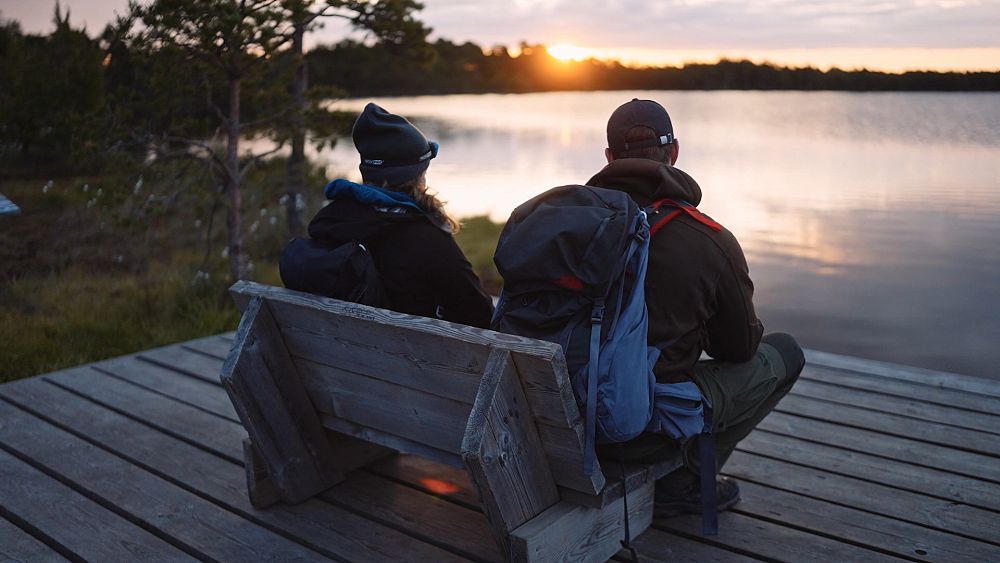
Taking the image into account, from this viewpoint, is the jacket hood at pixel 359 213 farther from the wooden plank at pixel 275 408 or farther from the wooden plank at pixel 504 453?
the wooden plank at pixel 504 453

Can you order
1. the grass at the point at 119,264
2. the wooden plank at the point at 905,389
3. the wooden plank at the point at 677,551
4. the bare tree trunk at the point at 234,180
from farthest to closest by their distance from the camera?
1. the bare tree trunk at the point at 234,180
2. the grass at the point at 119,264
3. the wooden plank at the point at 905,389
4. the wooden plank at the point at 677,551

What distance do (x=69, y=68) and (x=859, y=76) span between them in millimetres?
14861

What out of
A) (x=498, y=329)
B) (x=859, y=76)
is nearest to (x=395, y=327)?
(x=498, y=329)

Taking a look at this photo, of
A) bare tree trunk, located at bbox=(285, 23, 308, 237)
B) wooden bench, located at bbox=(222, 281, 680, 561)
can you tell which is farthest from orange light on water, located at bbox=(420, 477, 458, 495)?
bare tree trunk, located at bbox=(285, 23, 308, 237)

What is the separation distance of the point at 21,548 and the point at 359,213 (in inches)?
53.0

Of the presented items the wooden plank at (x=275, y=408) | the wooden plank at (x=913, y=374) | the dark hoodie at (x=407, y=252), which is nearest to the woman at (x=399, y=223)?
the dark hoodie at (x=407, y=252)

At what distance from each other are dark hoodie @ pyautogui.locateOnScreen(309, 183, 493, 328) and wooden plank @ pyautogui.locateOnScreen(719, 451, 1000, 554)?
1035 millimetres

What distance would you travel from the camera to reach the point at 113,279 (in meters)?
6.32

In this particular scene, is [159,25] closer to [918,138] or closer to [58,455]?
[58,455]

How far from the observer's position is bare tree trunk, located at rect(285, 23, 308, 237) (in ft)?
19.9

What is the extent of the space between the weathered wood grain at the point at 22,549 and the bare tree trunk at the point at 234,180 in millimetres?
3133

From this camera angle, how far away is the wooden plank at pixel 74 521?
8.12 feet

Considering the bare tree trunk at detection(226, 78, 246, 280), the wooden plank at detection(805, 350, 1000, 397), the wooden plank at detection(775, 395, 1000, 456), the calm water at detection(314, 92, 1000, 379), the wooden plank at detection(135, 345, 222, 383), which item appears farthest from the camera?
the calm water at detection(314, 92, 1000, 379)

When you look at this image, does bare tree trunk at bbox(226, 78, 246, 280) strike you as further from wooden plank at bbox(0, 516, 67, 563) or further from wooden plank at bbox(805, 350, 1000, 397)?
wooden plank at bbox(805, 350, 1000, 397)
